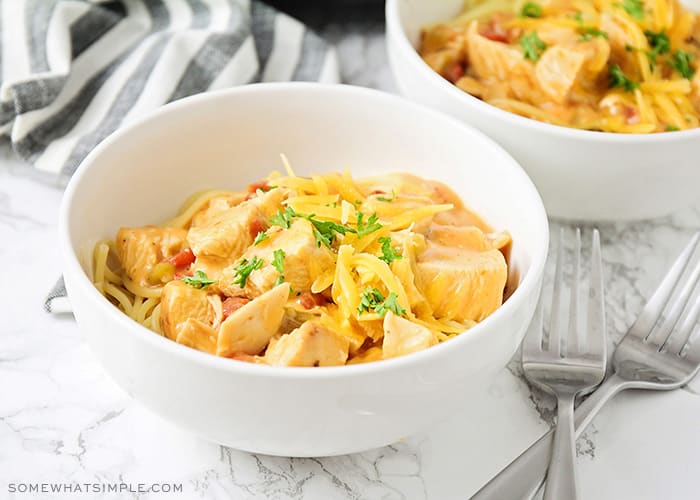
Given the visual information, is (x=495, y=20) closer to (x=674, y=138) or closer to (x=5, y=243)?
(x=674, y=138)

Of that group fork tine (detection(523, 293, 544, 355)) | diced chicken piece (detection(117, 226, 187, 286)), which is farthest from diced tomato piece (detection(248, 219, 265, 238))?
fork tine (detection(523, 293, 544, 355))

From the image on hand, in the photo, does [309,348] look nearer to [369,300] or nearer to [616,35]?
[369,300]

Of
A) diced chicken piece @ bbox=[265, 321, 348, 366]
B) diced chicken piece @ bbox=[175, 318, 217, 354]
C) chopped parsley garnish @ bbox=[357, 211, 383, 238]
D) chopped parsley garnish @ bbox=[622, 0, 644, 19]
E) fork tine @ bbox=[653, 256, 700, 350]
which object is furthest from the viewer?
chopped parsley garnish @ bbox=[622, 0, 644, 19]

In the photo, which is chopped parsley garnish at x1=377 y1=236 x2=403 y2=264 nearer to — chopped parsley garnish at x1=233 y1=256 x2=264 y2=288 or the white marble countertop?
chopped parsley garnish at x1=233 y1=256 x2=264 y2=288

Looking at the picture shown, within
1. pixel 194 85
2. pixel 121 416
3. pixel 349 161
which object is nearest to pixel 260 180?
pixel 349 161

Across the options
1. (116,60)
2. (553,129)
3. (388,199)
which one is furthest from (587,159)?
(116,60)
